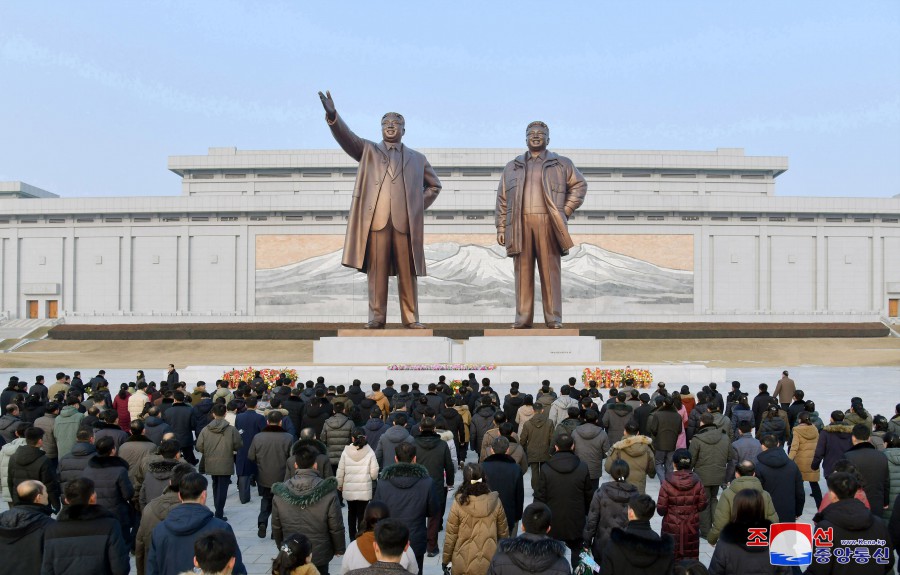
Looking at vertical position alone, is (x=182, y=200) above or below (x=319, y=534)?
above

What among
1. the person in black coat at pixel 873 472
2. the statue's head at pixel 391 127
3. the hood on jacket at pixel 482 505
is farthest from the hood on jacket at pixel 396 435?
the statue's head at pixel 391 127

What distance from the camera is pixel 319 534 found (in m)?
4.61

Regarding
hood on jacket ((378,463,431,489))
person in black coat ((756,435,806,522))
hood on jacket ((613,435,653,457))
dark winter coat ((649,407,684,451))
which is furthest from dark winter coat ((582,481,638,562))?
dark winter coat ((649,407,684,451))

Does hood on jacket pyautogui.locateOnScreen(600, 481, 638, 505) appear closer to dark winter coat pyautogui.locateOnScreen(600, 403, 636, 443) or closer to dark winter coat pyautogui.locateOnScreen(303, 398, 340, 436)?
dark winter coat pyautogui.locateOnScreen(600, 403, 636, 443)

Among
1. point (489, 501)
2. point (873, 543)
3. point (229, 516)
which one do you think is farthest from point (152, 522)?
point (873, 543)

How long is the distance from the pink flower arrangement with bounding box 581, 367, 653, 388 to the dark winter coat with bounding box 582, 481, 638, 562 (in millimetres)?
11905

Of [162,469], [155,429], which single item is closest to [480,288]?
[155,429]

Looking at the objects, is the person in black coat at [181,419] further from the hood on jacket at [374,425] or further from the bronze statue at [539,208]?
the bronze statue at [539,208]

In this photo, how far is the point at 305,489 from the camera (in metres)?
4.64

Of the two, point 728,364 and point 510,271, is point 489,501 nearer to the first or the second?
point 728,364

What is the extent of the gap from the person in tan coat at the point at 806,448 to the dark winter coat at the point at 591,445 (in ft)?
7.30

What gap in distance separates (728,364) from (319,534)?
25.1 m

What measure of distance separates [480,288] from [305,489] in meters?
36.7

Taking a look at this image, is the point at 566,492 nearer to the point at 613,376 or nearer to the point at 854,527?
the point at 854,527
